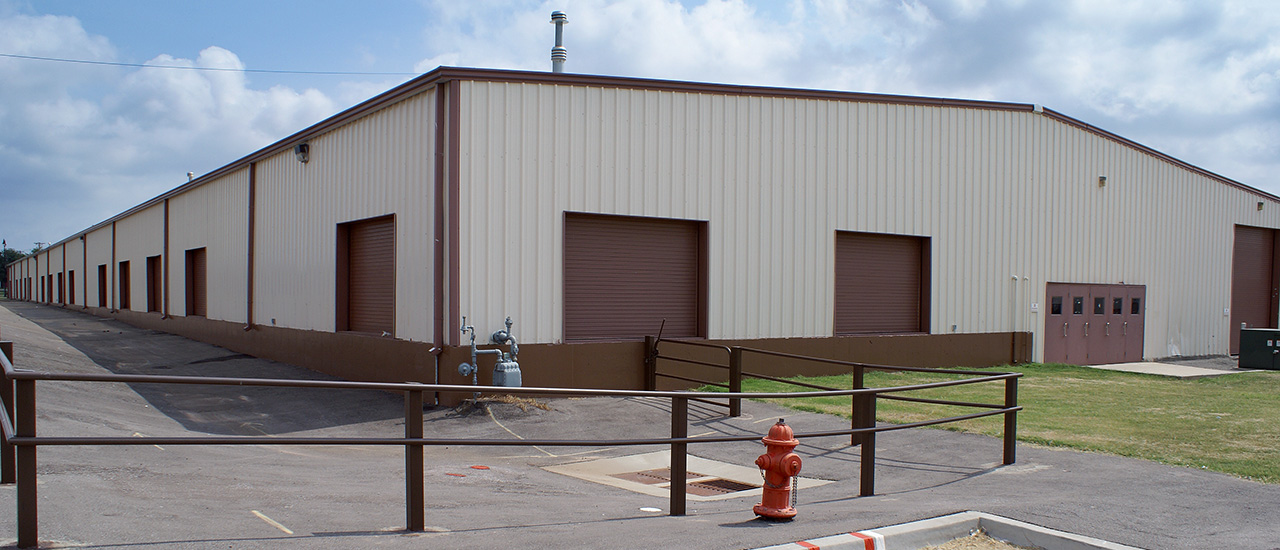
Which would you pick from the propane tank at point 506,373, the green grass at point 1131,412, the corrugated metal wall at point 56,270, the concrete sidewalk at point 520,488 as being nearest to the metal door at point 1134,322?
the green grass at point 1131,412

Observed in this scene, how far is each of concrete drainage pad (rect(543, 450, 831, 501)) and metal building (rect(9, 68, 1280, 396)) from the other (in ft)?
12.5

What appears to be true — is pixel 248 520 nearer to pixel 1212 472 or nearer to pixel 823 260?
pixel 1212 472

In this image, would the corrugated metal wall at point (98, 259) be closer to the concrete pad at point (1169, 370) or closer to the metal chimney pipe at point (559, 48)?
the metal chimney pipe at point (559, 48)

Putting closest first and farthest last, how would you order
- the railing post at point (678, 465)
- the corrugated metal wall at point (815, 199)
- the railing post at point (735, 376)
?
the railing post at point (678, 465) → the railing post at point (735, 376) → the corrugated metal wall at point (815, 199)

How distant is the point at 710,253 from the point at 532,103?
4114 mm

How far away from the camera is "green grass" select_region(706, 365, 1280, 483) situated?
962 cm

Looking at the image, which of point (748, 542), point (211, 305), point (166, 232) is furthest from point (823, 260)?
point (166, 232)

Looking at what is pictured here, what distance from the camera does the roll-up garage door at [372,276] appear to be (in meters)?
15.7

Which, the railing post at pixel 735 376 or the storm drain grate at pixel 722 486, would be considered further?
the railing post at pixel 735 376

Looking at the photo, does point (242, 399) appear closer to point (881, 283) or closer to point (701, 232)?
point (701, 232)

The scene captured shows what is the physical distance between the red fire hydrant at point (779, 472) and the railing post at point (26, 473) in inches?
169

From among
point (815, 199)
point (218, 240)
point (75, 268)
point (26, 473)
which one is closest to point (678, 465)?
point (26, 473)

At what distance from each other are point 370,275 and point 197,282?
14.9 meters

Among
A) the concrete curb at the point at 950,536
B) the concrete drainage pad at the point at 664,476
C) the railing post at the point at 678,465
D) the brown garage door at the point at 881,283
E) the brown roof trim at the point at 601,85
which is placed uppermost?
the brown roof trim at the point at 601,85
